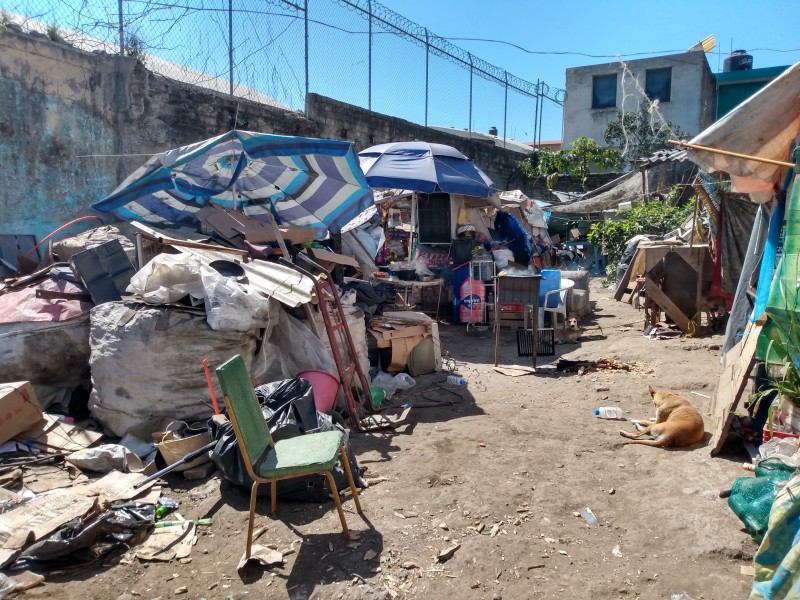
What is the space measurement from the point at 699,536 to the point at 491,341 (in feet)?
18.8

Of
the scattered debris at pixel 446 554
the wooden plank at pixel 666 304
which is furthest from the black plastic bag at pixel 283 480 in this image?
the wooden plank at pixel 666 304

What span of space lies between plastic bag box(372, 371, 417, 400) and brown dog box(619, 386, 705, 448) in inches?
89.5

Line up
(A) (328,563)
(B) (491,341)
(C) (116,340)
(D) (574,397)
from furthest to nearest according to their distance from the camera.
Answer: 1. (B) (491,341)
2. (D) (574,397)
3. (C) (116,340)
4. (A) (328,563)

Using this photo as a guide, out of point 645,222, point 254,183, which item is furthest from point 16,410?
point 645,222

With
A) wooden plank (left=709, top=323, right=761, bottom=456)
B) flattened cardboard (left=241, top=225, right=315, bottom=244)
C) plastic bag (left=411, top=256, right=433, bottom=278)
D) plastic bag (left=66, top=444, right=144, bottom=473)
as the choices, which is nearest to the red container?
wooden plank (left=709, top=323, right=761, bottom=456)

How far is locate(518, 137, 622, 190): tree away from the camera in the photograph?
18578 millimetres

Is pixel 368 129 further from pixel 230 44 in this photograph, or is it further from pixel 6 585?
pixel 6 585

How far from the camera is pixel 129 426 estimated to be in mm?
4379

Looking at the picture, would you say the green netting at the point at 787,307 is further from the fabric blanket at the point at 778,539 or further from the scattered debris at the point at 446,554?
the scattered debris at the point at 446,554

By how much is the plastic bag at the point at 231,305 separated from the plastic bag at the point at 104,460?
1093 mm

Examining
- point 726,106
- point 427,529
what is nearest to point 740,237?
point 427,529

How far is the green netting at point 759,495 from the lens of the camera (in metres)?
2.92

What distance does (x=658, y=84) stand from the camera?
2189 centimetres

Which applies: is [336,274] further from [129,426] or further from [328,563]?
[328,563]
